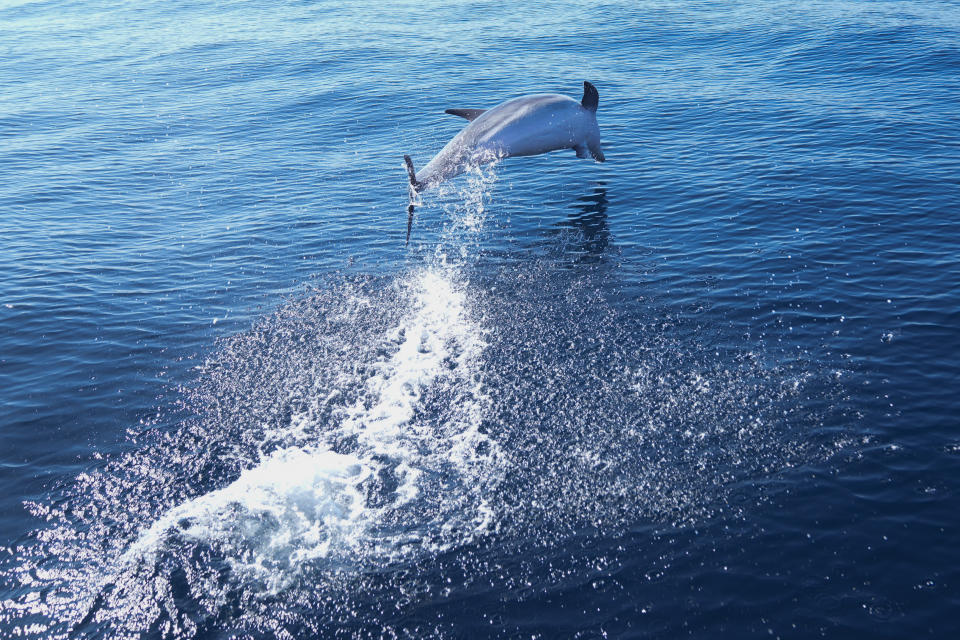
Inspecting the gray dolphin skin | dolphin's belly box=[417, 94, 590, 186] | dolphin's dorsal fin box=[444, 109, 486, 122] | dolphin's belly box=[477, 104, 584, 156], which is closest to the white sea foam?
dolphin's belly box=[417, 94, 590, 186]

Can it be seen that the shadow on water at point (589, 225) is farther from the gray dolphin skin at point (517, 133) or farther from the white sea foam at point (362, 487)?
the white sea foam at point (362, 487)

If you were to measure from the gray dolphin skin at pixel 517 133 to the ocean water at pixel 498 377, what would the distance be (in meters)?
3.69

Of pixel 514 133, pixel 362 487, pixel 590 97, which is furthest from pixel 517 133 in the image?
pixel 362 487

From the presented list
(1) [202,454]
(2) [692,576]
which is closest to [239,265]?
(1) [202,454]

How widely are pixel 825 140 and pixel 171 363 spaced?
33833 millimetres

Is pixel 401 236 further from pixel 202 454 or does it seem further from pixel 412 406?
pixel 202 454

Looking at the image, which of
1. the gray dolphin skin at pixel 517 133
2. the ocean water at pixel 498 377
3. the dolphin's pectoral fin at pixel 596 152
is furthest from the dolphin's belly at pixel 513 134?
the ocean water at pixel 498 377

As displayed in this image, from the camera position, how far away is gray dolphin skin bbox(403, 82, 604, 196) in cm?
2906

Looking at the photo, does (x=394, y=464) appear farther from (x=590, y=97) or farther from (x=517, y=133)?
(x=590, y=97)

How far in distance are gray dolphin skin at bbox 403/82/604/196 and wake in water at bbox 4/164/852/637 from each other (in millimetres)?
6639

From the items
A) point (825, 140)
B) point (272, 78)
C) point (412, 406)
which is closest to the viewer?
point (412, 406)

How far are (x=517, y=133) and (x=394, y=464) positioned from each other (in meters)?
16.2

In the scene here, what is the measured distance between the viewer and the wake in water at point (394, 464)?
51.9 ft

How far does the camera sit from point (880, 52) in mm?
53281
